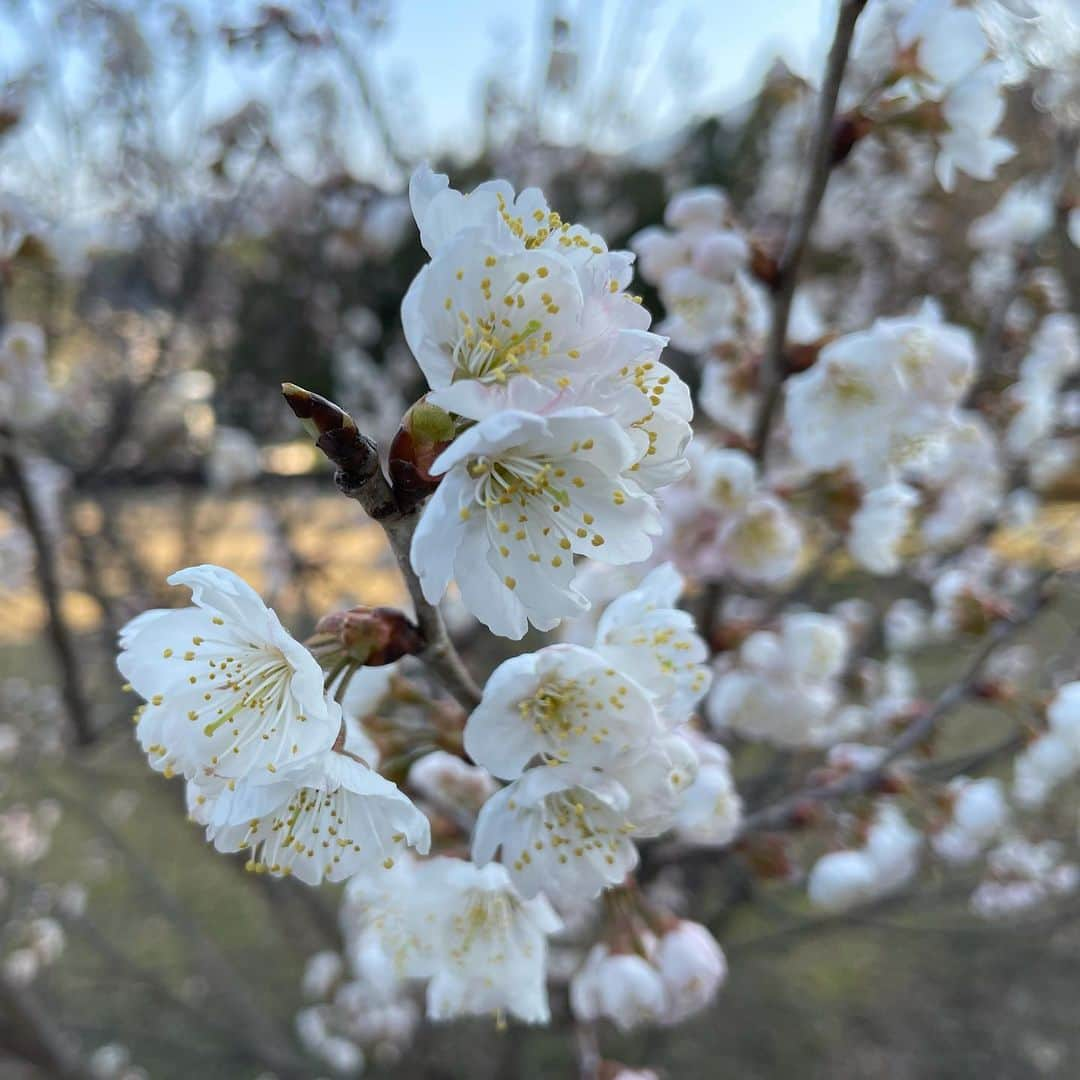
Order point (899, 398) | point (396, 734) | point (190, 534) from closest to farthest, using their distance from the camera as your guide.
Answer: point (396, 734) < point (899, 398) < point (190, 534)

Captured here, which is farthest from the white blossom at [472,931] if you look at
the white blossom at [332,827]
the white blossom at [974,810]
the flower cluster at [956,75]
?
the flower cluster at [956,75]

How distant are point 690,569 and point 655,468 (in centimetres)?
86

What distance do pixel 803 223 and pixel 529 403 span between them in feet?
2.75

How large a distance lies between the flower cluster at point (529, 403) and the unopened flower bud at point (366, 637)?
7 centimetres

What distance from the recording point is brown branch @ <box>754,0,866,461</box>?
104 centimetres

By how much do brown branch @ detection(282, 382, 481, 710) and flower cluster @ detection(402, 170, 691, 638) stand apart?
42mm

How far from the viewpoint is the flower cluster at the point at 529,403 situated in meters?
0.60

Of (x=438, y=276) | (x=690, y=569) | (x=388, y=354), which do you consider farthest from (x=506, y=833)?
(x=388, y=354)

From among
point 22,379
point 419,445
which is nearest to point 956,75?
point 419,445

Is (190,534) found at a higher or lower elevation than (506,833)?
lower

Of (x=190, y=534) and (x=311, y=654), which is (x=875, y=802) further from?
(x=190, y=534)

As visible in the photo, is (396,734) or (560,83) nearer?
(396,734)

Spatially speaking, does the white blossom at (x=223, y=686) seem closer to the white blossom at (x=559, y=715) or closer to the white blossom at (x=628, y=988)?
the white blossom at (x=559, y=715)

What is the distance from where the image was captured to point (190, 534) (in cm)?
419
